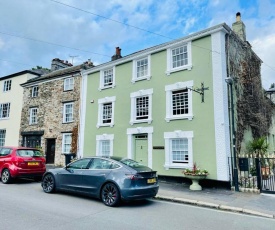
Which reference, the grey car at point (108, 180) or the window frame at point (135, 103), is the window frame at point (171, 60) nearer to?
the window frame at point (135, 103)

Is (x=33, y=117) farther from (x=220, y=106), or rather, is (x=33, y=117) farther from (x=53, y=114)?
(x=220, y=106)

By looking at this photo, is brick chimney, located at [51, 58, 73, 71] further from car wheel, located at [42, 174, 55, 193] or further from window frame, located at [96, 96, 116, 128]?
car wheel, located at [42, 174, 55, 193]

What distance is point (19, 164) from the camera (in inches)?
457

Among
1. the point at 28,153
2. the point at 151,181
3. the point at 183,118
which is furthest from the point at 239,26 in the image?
the point at 28,153

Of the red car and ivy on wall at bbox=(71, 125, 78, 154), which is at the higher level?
ivy on wall at bbox=(71, 125, 78, 154)

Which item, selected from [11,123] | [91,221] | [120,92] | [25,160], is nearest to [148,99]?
[120,92]

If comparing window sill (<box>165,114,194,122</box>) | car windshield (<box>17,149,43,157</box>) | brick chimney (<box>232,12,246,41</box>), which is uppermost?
brick chimney (<box>232,12,246,41</box>)

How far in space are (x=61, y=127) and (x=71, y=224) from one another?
1532 cm

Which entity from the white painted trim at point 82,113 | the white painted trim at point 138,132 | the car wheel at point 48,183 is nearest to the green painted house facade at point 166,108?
the white painted trim at point 138,132

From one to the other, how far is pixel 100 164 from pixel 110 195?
125cm

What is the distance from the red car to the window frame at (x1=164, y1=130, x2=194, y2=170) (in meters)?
6.91

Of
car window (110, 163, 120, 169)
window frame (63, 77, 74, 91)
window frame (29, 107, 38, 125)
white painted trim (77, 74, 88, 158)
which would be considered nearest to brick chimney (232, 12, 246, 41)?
white painted trim (77, 74, 88, 158)

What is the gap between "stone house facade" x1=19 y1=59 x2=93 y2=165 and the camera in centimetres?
1970

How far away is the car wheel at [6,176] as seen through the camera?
38.1 feet
